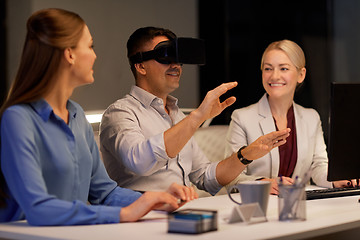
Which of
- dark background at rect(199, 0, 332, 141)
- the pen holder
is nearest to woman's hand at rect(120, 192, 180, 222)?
the pen holder

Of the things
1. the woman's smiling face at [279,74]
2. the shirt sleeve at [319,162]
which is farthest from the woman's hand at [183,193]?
the woman's smiling face at [279,74]

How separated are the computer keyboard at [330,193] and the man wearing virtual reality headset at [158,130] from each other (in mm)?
279

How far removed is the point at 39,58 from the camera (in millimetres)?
1865

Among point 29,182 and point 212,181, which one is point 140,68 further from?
point 29,182

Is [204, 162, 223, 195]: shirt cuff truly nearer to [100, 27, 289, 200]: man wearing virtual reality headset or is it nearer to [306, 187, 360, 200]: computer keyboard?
[100, 27, 289, 200]: man wearing virtual reality headset

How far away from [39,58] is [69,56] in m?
0.10

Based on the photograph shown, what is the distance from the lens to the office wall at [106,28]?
3775 millimetres

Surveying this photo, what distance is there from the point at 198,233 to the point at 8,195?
2.09 feet

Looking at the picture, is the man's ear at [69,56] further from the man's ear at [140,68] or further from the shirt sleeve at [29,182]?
the man's ear at [140,68]

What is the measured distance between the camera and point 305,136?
326 centimetres

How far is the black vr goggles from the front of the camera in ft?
8.41

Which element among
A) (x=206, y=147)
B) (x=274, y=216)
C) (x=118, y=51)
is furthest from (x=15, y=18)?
(x=274, y=216)

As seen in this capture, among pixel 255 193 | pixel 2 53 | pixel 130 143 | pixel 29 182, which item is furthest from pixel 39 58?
pixel 2 53

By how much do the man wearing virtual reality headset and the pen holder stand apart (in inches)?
25.0
